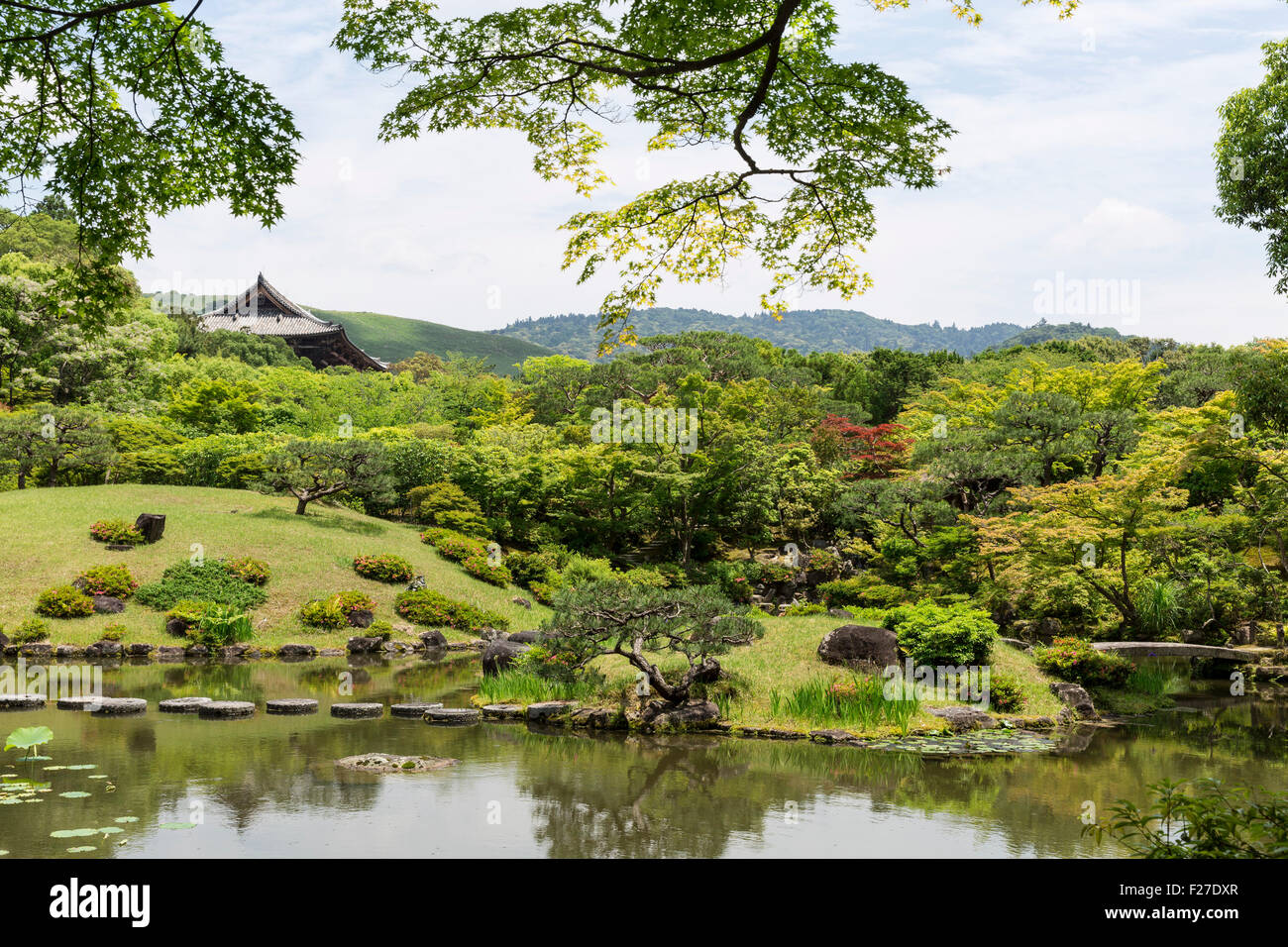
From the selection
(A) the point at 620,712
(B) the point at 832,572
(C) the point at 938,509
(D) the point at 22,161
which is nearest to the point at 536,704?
(A) the point at 620,712

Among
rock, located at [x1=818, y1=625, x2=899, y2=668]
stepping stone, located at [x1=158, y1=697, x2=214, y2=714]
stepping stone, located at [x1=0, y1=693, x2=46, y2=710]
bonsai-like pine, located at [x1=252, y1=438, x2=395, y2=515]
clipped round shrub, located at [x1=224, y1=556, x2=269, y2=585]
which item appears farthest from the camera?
bonsai-like pine, located at [x1=252, y1=438, x2=395, y2=515]

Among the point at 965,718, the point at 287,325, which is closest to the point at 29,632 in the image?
the point at 965,718

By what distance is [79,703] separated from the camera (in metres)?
11.6

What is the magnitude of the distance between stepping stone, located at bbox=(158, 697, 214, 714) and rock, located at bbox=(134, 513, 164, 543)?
32.4 ft

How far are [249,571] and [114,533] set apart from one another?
3267 mm

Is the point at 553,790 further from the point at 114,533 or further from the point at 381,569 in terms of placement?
the point at 114,533

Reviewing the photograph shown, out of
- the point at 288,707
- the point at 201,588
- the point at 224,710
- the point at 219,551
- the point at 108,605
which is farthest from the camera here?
the point at 219,551

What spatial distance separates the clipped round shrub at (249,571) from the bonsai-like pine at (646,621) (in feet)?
35.9

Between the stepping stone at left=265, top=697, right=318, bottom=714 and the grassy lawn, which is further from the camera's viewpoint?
the grassy lawn

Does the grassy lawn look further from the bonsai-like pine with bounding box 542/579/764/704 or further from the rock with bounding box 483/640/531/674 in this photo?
the bonsai-like pine with bounding box 542/579/764/704

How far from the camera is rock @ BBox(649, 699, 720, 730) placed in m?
11.4

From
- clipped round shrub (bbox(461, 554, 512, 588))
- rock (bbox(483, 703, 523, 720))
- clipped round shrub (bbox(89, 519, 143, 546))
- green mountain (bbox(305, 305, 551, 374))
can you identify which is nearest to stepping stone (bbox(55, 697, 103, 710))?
rock (bbox(483, 703, 523, 720))

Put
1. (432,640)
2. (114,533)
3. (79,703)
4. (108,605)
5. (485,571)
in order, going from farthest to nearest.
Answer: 1. (485,571)
2. (114,533)
3. (432,640)
4. (108,605)
5. (79,703)

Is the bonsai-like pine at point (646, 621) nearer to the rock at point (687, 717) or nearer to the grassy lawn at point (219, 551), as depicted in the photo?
the rock at point (687, 717)
